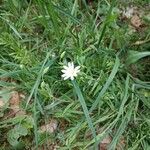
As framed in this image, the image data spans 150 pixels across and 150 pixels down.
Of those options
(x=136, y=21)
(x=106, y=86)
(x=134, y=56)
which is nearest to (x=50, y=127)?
(x=106, y=86)

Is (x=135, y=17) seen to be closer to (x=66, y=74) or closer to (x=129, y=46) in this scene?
(x=129, y=46)

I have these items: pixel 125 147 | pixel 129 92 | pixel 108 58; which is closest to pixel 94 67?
pixel 108 58

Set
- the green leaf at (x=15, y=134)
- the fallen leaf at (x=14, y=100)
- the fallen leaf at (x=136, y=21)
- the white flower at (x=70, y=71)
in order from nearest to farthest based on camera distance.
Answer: the white flower at (x=70, y=71)
the green leaf at (x=15, y=134)
the fallen leaf at (x=14, y=100)
the fallen leaf at (x=136, y=21)

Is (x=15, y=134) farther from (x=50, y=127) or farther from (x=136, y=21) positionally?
(x=136, y=21)

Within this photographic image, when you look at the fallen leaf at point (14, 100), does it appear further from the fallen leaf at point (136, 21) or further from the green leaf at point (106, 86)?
the fallen leaf at point (136, 21)

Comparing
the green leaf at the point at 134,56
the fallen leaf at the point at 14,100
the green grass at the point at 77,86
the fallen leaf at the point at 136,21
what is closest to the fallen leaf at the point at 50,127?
the green grass at the point at 77,86

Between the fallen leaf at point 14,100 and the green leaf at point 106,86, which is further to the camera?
the fallen leaf at point 14,100

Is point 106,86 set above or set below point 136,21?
below
